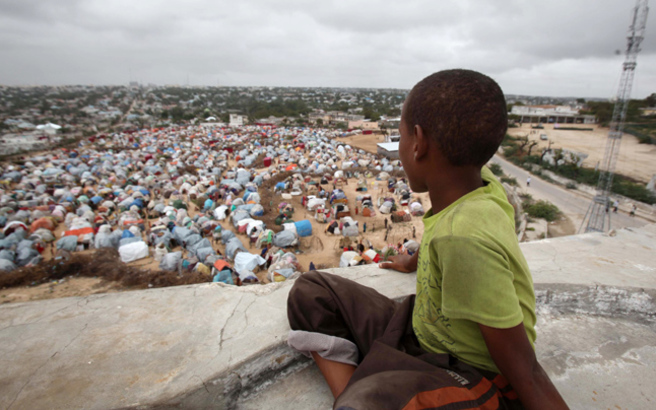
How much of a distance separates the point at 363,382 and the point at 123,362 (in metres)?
1.13

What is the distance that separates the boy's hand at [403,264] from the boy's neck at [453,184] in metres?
1.03

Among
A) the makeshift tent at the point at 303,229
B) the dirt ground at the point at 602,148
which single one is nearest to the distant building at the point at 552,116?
the dirt ground at the point at 602,148

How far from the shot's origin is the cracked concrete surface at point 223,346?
1.27 meters

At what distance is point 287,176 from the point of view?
16.2 metres

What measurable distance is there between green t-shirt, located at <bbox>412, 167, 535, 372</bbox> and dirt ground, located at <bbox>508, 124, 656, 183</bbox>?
25.4 m

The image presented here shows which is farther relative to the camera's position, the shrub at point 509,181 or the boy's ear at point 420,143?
the shrub at point 509,181

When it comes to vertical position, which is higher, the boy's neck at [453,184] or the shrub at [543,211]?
the boy's neck at [453,184]

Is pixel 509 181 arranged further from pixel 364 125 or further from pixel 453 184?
pixel 364 125

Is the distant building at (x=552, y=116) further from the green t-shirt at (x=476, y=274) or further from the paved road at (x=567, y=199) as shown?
the green t-shirt at (x=476, y=274)

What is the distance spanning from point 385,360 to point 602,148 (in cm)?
3919

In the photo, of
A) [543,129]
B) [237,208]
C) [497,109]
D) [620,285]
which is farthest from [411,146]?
[543,129]

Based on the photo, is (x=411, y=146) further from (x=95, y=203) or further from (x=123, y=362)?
(x=95, y=203)

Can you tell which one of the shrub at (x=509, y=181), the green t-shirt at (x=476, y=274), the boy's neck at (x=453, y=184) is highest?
the boy's neck at (x=453, y=184)

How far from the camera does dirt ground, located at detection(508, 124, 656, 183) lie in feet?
69.7
